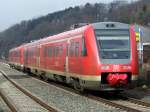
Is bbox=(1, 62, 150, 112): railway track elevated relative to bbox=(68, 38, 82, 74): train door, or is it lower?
lower

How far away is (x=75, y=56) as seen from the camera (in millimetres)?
20109

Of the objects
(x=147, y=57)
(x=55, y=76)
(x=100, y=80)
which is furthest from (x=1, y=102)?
(x=147, y=57)

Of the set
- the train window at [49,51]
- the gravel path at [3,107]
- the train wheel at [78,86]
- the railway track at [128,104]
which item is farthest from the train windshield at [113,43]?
the train window at [49,51]

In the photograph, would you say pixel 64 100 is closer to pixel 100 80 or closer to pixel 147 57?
pixel 100 80

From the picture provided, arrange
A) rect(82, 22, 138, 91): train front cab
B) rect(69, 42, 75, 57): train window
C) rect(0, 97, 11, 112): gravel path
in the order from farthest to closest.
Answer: rect(69, 42, 75, 57): train window
rect(82, 22, 138, 91): train front cab
rect(0, 97, 11, 112): gravel path

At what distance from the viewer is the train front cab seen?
57.0 ft

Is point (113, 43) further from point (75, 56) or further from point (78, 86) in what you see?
point (78, 86)

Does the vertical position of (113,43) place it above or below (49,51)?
above

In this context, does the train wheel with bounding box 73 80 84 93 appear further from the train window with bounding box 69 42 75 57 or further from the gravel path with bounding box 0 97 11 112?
the gravel path with bounding box 0 97 11 112

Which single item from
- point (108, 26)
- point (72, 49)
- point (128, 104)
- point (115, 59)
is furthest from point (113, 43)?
point (72, 49)

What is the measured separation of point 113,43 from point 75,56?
269 centimetres

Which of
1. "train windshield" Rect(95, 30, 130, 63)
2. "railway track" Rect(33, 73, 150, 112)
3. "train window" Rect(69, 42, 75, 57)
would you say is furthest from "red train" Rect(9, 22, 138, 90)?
"railway track" Rect(33, 73, 150, 112)

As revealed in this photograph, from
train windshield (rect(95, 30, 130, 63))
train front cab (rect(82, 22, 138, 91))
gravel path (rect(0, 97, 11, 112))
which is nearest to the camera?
gravel path (rect(0, 97, 11, 112))

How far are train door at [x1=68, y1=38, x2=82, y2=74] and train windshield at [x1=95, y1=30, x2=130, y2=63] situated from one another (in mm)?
1337
